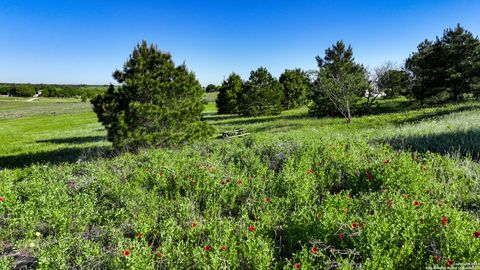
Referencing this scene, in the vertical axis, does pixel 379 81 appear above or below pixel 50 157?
above

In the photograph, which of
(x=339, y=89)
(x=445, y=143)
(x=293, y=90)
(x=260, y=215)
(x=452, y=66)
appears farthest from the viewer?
(x=293, y=90)

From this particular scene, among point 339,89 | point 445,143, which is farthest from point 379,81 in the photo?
point 445,143

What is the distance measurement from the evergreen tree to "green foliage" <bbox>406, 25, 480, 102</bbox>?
19710 millimetres

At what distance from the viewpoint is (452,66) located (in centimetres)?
2247

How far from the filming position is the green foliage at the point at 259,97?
3188cm

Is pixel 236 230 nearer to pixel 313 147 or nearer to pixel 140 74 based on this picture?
pixel 313 147

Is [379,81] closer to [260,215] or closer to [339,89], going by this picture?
[339,89]

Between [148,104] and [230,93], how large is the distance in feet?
80.5

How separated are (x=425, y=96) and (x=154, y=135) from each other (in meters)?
24.3

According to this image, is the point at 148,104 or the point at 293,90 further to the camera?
the point at 293,90

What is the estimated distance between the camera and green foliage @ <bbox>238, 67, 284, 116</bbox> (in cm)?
3188

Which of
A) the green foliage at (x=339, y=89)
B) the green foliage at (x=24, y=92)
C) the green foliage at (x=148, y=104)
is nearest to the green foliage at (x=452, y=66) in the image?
the green foliage at (x=339, y=89)

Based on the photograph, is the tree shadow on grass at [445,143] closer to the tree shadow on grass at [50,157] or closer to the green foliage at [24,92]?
the tree shadow on grass at [50,157]

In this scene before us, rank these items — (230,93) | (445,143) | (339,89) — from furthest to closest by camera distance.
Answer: (230,93)
(339,89)
(445,143)
